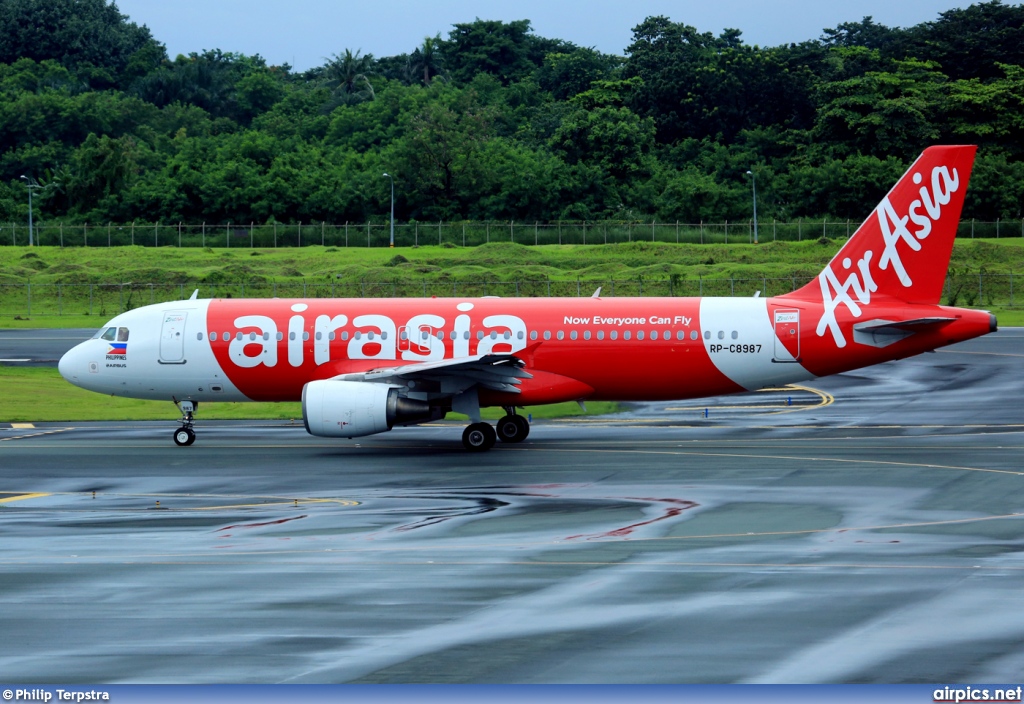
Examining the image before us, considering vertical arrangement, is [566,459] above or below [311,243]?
below

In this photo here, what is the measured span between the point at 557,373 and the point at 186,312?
1084 cm

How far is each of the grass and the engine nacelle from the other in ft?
28.3

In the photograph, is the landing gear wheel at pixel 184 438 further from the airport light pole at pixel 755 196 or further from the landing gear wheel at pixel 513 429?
the airport light pole at pixel 755 196

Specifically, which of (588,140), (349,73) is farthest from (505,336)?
(349,73)

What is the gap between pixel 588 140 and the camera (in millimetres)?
112688

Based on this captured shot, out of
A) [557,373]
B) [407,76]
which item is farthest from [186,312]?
→ [407,76]

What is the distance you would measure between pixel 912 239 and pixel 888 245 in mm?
638

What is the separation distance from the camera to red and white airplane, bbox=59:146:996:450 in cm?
3253

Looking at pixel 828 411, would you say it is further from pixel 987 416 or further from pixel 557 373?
pixel 557 373

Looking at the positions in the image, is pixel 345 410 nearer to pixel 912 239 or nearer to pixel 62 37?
pixel 912 239

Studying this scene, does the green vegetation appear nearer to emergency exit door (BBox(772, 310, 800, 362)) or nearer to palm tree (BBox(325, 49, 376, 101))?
palm tree (BBox(325, 49, 376, 101))

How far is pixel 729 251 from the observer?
93125 millimetres

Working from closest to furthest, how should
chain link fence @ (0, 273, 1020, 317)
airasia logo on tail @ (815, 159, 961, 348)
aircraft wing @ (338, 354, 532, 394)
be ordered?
aircraft wing @ (338, 354, 532, 394) → airasia logo on tail @ (815, 159, 961, 348) → chain link fence @ (0, 273, 1020, 317)

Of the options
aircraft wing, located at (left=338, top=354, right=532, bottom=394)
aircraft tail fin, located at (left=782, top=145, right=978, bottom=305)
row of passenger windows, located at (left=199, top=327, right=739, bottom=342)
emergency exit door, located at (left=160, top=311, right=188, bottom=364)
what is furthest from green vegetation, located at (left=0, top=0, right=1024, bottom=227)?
emergency exit door, located at (left=160, top=311, right=188, bottom=364)
